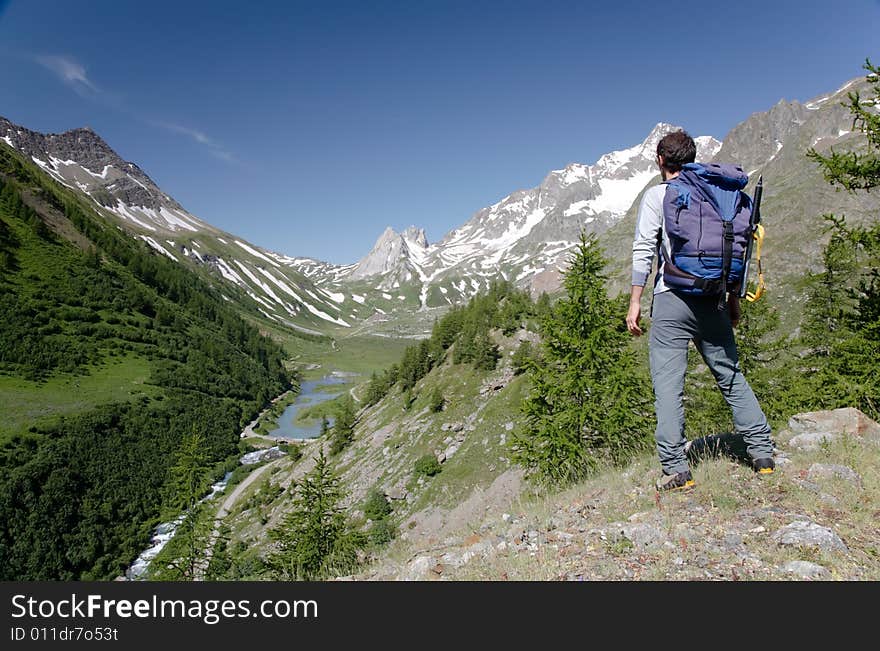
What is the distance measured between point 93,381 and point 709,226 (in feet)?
426

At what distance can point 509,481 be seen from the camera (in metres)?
32.4

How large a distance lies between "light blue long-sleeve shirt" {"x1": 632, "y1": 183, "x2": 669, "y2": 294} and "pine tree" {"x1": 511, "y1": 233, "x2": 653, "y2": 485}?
11590 millimetres

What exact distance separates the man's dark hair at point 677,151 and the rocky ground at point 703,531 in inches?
183

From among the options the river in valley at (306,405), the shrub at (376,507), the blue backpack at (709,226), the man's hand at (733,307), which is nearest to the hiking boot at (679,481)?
the man's hand at (733,307)

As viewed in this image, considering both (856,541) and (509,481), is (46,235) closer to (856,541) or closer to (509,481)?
(509,481)

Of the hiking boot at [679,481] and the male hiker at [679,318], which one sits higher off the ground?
the male hiker at [679,318]

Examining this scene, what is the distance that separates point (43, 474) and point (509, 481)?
76.2 meters

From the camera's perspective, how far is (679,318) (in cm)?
570

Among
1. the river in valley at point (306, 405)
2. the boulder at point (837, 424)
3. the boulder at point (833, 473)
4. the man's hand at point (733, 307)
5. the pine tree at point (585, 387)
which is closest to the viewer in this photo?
the man's hand at point (733, 307)

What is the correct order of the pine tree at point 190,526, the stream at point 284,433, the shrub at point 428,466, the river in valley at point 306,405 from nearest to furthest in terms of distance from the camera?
the pine tree at point 190,526 < the shrub at point 428,466 < the stream at point 284,433 < the river in valley at point 306,405

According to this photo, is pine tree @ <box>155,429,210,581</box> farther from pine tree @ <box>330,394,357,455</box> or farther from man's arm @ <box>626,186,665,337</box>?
pine tree @ <box>330,394,357,455</box>

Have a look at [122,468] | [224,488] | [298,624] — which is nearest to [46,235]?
[122,468]

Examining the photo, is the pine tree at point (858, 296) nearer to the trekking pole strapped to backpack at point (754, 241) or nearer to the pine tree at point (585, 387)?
the pine tree at point (585, 387)

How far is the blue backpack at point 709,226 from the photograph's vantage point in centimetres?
518
